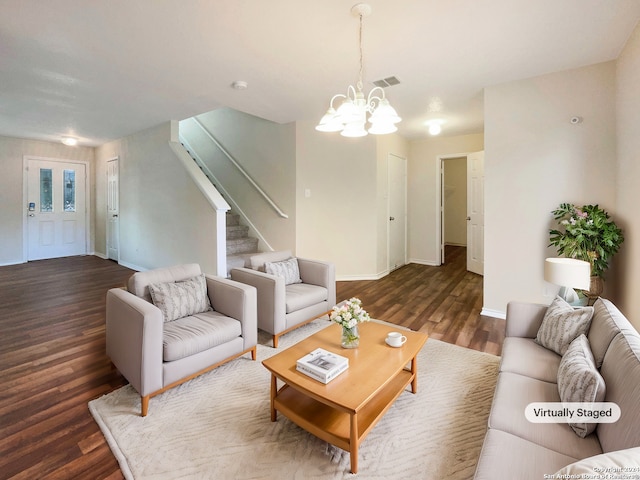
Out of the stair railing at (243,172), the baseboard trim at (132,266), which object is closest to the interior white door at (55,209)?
→ the baseboard trim at (132,266)

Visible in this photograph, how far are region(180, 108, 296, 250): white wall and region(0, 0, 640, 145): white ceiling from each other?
3.28 ft

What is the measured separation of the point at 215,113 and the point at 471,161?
482 centimetres

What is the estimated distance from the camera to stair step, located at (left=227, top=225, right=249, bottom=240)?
208 inches

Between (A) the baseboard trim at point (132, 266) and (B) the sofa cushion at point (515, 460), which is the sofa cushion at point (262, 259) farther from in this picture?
(A) the baseboard trim at point (132, 266)

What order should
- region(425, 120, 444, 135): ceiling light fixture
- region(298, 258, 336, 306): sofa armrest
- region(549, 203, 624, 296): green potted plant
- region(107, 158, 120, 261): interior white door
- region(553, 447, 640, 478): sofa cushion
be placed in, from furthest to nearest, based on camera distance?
region(107, 158, 120, 261): interior white door → region(425, 120, 444, 135): ceiling light fixture → region(298, 258, 336, 306): sofa armrest → region(549, 203, 624, 296): green potted plant → region(553, 447, 640, 478): sofa cushion

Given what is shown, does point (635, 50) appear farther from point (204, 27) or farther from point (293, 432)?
point (293, 432)

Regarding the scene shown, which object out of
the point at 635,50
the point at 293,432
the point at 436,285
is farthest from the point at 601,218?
the point at 293,432

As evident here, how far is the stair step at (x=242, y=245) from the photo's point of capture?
16.6 feet

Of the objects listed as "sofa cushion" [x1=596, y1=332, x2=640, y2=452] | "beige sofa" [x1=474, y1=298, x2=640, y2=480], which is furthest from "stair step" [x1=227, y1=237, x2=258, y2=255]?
"sofa cushion" [x1=596, y1=332, x2=640, y2=452]

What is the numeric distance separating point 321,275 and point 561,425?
233cm

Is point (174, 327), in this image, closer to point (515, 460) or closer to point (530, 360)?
point (515, 460)

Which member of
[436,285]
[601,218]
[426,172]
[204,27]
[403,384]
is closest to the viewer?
[403,384]

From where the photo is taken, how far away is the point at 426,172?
641 centimetres

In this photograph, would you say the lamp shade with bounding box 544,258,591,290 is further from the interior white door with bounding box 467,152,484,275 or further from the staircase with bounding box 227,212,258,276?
the staircase with bounding box 227,212,258,276
